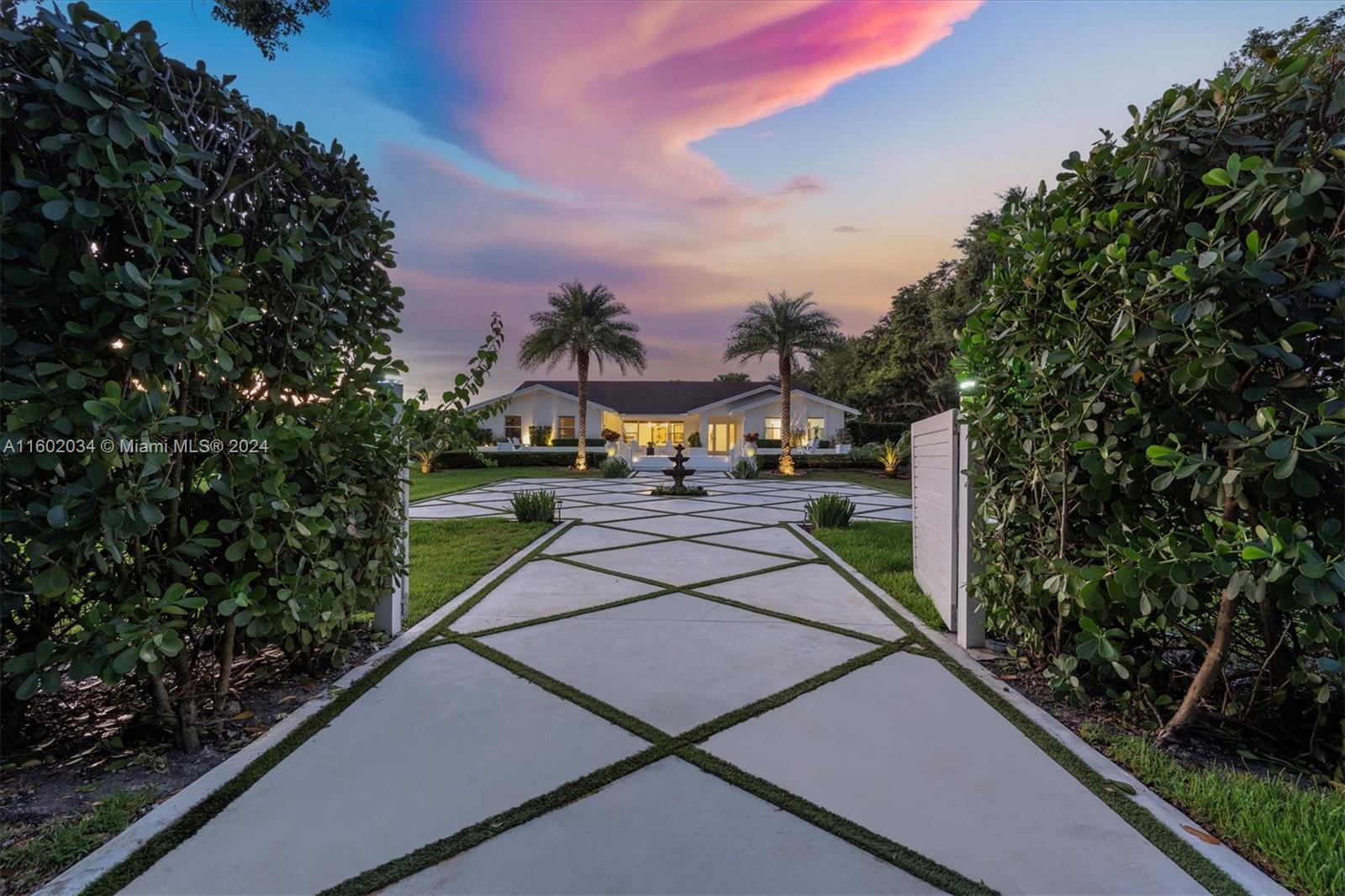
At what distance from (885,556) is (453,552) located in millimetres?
4663

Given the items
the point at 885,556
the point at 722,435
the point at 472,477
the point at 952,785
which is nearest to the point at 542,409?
the point at 722,435

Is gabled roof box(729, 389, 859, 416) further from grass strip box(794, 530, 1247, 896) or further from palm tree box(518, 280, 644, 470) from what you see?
grass strip box(794, 530, 1247, 896)

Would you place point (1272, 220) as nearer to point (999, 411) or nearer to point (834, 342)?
point (999, 411)

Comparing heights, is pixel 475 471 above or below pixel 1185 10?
below

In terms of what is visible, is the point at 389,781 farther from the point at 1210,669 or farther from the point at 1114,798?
the point at 1210,669

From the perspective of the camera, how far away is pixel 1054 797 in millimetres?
1671

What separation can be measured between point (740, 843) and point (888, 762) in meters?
0.72

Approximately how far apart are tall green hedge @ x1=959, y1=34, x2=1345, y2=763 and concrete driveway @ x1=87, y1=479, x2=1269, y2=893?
2.43 ft

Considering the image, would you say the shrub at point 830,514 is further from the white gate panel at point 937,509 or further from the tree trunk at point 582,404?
the tree trunk at point 582,404

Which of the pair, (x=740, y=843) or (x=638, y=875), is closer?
(x=638, y=875)

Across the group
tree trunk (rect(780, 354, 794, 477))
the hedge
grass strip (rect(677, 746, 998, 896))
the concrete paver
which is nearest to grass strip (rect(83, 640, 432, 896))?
grass strip (rect(677, 746, 998, 896))

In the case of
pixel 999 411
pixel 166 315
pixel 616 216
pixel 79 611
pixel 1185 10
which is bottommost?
pixel 79 611

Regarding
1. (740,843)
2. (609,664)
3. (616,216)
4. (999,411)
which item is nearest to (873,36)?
(999,411)

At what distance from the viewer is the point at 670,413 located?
29.8m
